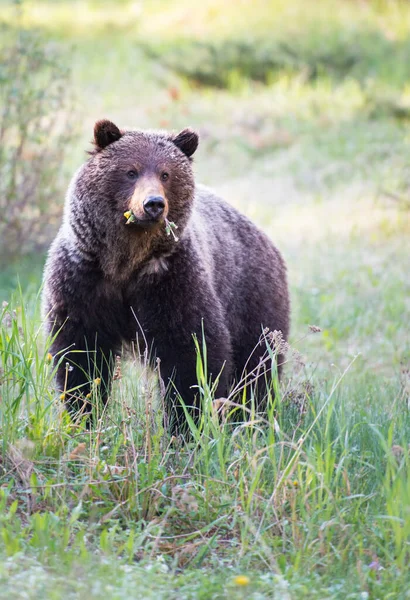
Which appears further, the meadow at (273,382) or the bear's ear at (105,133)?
the bear's ear at (105,133)

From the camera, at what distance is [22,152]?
10.1 metres

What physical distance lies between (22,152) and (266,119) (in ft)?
29.4

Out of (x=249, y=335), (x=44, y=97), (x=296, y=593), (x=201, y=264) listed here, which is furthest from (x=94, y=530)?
(x=44, y=97)

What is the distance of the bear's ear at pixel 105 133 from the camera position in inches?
213

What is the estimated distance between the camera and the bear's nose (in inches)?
194

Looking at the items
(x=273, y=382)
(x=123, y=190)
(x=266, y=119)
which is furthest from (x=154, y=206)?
(x=266, y=119)

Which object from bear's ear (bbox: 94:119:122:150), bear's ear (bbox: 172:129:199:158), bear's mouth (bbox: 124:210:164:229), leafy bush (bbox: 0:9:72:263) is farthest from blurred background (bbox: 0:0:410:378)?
bear's ear (bbox: 94:119:122:150)

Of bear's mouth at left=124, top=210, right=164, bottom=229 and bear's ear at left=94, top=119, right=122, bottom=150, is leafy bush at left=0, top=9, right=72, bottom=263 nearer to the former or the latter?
Answer: bear's ear at left=94, top=119, right=122, bottom=150

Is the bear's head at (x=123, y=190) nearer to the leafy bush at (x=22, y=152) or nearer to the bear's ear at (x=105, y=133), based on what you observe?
the bear's ear at (x=105, y=133)

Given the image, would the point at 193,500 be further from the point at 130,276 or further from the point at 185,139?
the point at 185,139

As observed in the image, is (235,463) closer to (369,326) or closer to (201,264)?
(201,264)

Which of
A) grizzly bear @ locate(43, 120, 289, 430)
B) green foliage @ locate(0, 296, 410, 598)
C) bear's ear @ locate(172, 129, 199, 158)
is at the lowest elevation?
green foliage @ locate(0, 296, 410, 598)

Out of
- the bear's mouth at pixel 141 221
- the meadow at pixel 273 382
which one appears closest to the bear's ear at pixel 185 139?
the bear's mouth at pixel 141 221

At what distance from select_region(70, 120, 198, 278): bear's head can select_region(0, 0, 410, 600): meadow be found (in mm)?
690
